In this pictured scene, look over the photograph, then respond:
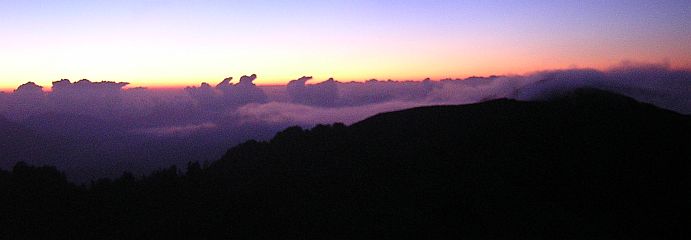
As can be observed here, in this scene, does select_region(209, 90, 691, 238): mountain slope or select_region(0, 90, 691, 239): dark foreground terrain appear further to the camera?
select_region(209, 90, 691, 238): mountain slope

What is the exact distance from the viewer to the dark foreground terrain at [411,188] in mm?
91125

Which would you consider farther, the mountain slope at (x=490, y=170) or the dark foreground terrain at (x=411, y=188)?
the mountain slope at (x=490, y=170)

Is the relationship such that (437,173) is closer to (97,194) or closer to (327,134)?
(327,134)

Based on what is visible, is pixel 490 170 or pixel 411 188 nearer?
pixel 411 188

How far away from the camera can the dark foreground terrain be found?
299 feet

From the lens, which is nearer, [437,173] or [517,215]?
[517,215]

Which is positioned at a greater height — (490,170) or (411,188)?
(490,170)

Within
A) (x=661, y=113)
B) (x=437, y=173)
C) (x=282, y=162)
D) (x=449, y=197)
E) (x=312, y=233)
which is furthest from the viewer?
(x=661, y=113)

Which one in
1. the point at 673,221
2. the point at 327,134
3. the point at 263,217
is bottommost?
the point at 673,221

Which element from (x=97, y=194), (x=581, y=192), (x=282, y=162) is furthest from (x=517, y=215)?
(x=97, y=194)

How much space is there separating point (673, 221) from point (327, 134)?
86070 millimetres

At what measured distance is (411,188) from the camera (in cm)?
10938

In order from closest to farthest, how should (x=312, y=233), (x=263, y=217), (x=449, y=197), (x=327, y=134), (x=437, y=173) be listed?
(x=312, y=233) → (x=263, y=217) → (x=449, y=197) → (x=437, y=173) → (x=327, y=134)

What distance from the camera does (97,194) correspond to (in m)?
107
